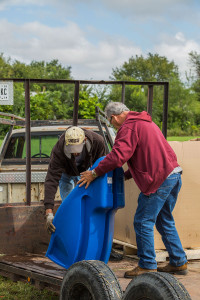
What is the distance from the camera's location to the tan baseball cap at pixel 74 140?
4.07 meters

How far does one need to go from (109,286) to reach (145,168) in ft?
3.23

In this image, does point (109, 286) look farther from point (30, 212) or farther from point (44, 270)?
point (30, 212)

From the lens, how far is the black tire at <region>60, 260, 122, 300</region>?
2.94 m

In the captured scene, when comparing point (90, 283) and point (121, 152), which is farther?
point (121, 152)

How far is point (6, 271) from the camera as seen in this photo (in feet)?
15.1

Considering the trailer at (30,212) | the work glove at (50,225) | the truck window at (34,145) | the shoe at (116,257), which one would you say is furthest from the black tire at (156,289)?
the truck window at (34,145)

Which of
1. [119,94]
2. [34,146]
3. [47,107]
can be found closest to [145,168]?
[34,146]

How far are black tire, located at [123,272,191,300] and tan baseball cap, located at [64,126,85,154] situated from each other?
1578mm

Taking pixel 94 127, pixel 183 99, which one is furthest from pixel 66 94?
pixel 94 127

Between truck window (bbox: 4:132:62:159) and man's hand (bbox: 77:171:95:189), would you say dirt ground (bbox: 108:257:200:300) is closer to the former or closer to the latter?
man's hand (bbox: 77:171:95:189)

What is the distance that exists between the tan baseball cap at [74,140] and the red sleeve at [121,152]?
61 cm

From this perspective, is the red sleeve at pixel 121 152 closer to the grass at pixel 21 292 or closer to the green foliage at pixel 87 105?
the grass at pixel 21 292

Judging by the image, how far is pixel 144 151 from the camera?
3549 millimetres

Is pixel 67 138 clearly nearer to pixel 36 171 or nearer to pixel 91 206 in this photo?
pixel 91 206
